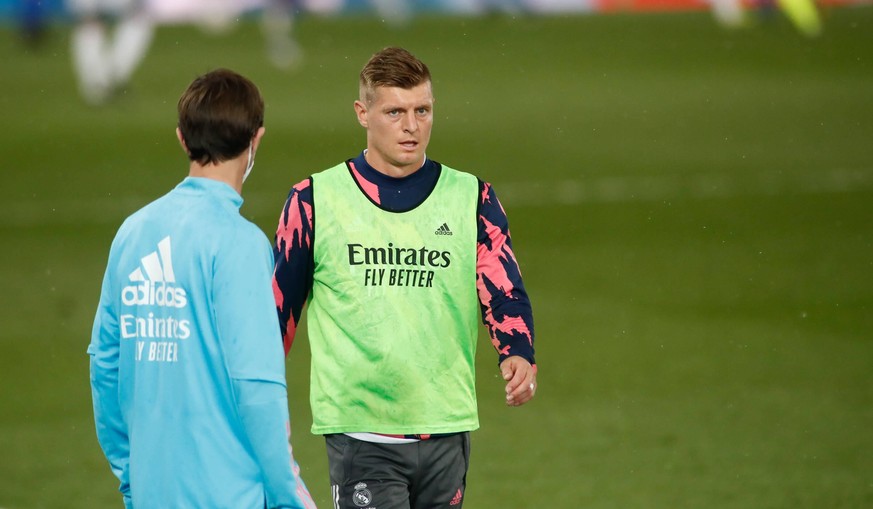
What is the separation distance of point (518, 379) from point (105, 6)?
31907 mm

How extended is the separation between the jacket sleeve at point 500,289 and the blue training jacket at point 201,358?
128cm

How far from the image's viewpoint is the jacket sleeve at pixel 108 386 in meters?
3.98

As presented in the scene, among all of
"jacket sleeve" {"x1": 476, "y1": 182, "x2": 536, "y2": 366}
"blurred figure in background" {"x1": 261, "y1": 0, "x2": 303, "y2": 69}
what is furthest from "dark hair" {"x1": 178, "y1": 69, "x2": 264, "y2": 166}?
"blurred figure in background" {"x1": 261, "y1": 0, "x2": 303, "y2": 69}

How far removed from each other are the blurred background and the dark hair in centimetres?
422

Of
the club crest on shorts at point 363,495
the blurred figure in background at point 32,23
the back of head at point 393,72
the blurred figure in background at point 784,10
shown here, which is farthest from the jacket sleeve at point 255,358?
the blurred figure in background at point 784,10

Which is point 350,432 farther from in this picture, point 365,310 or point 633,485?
point 633,485

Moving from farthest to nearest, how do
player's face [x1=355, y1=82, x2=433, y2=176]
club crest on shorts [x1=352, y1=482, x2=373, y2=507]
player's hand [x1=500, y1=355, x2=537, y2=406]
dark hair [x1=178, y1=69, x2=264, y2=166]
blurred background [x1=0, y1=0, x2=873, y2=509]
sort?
blurred background [x1=0, y1=0, x2=873, y2=509] → player's face [x1=355, y1=82, x2=433, y2=176] → club crest on shorts [x1=352, y1=482, x2=373, y2=507] → player's hand [x1=500, y1=355, x2=537, y2=406] → dark hair [x1=178, y1=69, x2=264, y2=166]

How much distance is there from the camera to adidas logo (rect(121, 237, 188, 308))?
383cm

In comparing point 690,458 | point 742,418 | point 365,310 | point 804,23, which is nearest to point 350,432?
point 365,310

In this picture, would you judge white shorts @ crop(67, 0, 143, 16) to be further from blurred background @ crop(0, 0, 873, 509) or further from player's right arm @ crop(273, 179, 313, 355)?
player's right arm @ crop(273, 179, 313, 355)

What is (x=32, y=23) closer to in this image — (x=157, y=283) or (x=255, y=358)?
(x=157, y=283)

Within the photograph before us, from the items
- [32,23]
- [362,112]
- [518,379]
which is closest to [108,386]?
[518,379]

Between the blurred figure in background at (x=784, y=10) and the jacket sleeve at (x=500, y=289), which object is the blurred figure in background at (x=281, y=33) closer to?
the blurred figure in background at (x=784, y=10)

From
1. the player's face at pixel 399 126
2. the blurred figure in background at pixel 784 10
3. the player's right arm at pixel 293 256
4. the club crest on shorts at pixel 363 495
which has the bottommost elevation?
the club crest on shorts at pixel 363 495
